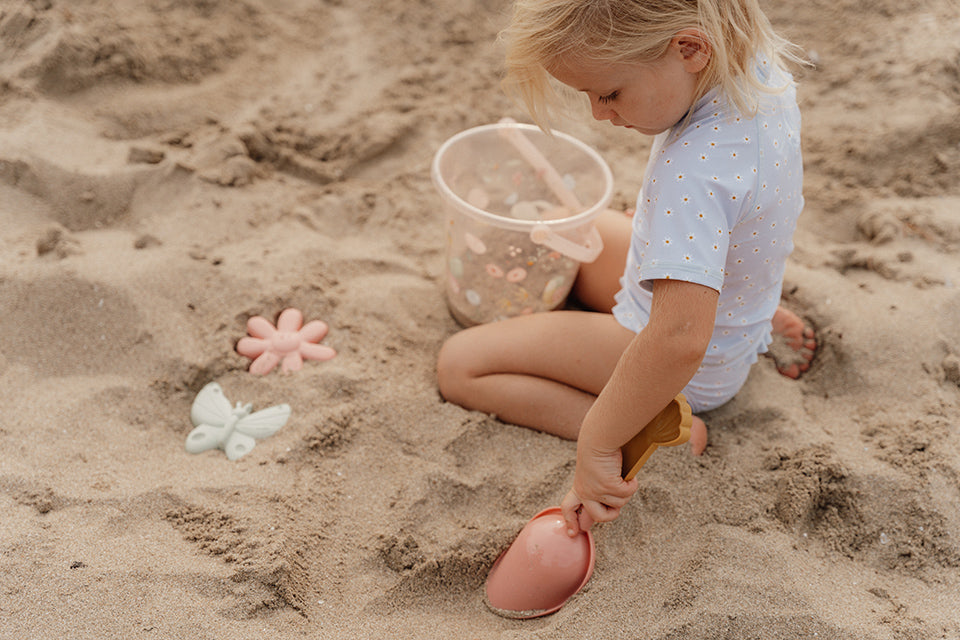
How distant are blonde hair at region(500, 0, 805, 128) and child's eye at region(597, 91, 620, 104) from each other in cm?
6

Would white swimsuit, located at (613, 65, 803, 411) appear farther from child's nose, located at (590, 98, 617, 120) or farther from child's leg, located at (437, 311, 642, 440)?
child's leg, located at (437, 311, 642, 440)

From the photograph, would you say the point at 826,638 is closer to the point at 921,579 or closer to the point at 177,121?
the point at 921,579

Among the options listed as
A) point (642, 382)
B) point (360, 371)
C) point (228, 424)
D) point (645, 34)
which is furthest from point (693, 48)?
point (228, 424)

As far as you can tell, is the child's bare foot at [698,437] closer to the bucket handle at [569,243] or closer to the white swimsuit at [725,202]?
the white swimsuit at [725,202]

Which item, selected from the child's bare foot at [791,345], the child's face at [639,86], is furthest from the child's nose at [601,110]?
the child's bare foot at [791,345]

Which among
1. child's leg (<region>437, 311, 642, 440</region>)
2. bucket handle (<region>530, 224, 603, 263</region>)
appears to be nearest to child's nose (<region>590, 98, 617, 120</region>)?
bucket handle (<region>530, 224, 603, 263</region>)

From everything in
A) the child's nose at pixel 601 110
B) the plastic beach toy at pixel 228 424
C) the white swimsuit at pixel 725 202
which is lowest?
the plastic beach toy at pixel 228 424

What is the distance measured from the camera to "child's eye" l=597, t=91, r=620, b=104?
3.41ft

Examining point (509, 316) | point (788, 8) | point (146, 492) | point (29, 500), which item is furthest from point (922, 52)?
point (29, 500)

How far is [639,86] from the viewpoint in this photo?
1019mm

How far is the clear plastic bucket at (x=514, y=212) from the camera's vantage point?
1.57m

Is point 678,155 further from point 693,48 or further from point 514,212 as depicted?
point 514,212

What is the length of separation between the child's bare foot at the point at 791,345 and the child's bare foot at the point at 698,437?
1.03 ft

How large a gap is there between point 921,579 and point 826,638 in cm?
25
